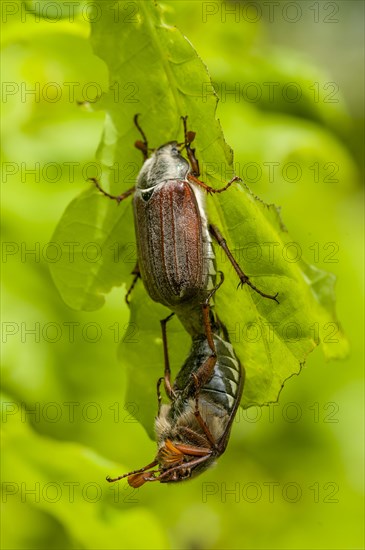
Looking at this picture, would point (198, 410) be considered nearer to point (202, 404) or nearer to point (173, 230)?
point (202, 404)

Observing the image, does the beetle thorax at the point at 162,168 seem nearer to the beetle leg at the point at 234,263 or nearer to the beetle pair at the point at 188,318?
the beetle pair at the point at 188,318

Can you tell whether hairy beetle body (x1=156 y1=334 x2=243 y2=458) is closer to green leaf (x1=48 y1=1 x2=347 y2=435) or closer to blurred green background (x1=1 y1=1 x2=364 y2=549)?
green leaf (x1=48 y1=1 x2=347 y2=435)

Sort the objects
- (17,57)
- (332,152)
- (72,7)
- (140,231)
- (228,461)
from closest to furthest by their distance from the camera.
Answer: (72,7)
(140,231)
(17,57)
(228,461)
(332,152)

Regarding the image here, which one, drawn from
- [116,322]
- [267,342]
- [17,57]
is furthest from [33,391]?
[17,57]

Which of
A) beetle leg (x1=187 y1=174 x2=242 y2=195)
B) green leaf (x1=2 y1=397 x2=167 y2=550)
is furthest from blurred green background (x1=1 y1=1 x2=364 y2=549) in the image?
beetle leg (x1=187 y1=174 x2=242 y2=195)

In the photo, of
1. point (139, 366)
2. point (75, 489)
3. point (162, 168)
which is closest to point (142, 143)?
point (162, 168)

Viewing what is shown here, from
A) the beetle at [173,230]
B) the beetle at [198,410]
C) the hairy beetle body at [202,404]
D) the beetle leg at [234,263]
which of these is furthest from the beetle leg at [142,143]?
the hairy beetle body at [202,404]

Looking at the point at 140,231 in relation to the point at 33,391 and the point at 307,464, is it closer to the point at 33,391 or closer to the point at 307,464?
the point at 33,391
